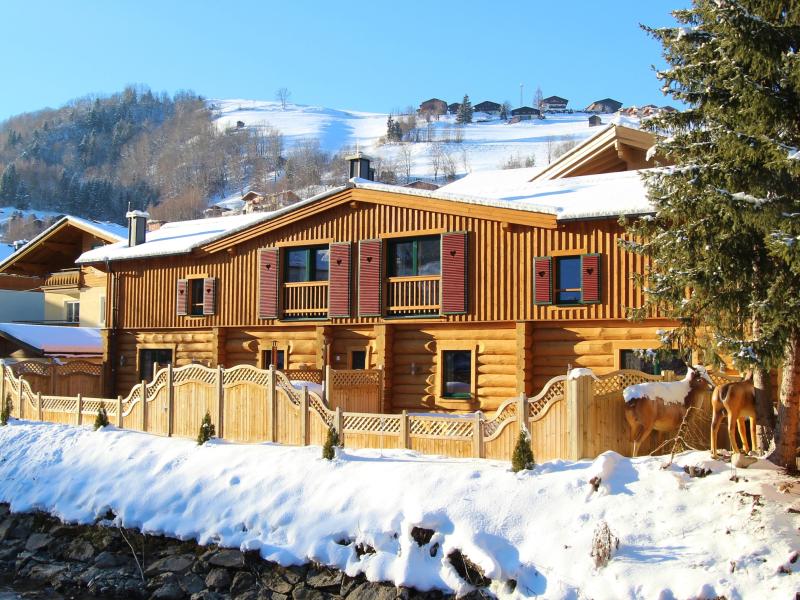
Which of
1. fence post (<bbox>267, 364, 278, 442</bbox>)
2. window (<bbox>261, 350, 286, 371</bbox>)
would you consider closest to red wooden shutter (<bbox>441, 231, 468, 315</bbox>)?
fence post (<bbox>267, 364, 278, 442</bbox>)

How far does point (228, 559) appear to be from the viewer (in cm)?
1488

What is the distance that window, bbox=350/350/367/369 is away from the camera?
2384cm

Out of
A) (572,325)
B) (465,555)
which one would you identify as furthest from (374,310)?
(465,555)

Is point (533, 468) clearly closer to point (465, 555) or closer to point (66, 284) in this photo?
point (465, 555)

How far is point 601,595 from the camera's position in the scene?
36.8 ft

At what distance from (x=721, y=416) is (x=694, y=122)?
482 centimetres

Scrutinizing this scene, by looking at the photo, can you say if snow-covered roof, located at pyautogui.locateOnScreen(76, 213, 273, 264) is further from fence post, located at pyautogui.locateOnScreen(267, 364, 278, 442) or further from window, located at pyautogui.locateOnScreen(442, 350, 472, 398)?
fence post, located at pyautogui.locateOnScreen(267, 364, 278, 442)

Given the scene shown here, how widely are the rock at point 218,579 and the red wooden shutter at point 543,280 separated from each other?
982cm

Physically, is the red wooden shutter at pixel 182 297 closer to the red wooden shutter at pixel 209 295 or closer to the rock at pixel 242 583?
the red wooden shutter at pixel 209 295

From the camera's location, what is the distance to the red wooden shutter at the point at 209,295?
26.5 m

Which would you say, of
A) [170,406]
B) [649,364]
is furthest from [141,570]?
[649,364]

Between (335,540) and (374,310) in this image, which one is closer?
(335,540)

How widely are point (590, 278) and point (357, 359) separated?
24.2 feet

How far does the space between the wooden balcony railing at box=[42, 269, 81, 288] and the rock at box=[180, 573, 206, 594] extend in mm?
28012
